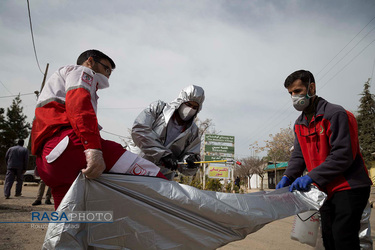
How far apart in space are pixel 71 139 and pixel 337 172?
76.6 inches

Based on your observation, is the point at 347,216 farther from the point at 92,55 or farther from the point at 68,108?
the point at 92,55

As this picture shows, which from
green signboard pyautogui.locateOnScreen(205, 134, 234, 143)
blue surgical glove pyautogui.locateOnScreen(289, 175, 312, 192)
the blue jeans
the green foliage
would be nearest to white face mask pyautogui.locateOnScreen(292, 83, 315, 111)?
blue surgical glove pyautogui.locateOnScreen(289, 175, 312, 192)

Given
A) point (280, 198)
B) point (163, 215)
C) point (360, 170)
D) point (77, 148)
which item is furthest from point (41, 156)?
point (360, 170)

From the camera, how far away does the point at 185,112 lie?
3430 millimetres

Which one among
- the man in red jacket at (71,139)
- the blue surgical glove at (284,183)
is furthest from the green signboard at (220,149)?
the man in red jacket at (71,139)

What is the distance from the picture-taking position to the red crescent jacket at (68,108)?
1605mm

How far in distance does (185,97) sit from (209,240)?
2.10 m

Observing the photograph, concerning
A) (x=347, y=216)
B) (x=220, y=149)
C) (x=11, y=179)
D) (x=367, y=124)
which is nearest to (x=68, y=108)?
(x=347, y=216)

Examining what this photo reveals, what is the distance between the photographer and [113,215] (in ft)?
5.36

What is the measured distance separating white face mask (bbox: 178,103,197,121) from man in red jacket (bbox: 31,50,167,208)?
1.61 m

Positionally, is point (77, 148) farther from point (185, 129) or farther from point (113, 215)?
point (185, 129)

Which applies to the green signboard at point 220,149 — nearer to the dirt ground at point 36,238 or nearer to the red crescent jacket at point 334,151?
the dirt ground at point 36,238

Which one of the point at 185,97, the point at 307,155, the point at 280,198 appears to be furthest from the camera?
the point at 185,97

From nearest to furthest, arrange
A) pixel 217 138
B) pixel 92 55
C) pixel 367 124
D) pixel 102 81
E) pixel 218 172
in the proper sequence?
1. pixel 102 81
2. pixel 92 55
3. pixel 218 172
4. pixel 217 138
5. pixel 367 124
